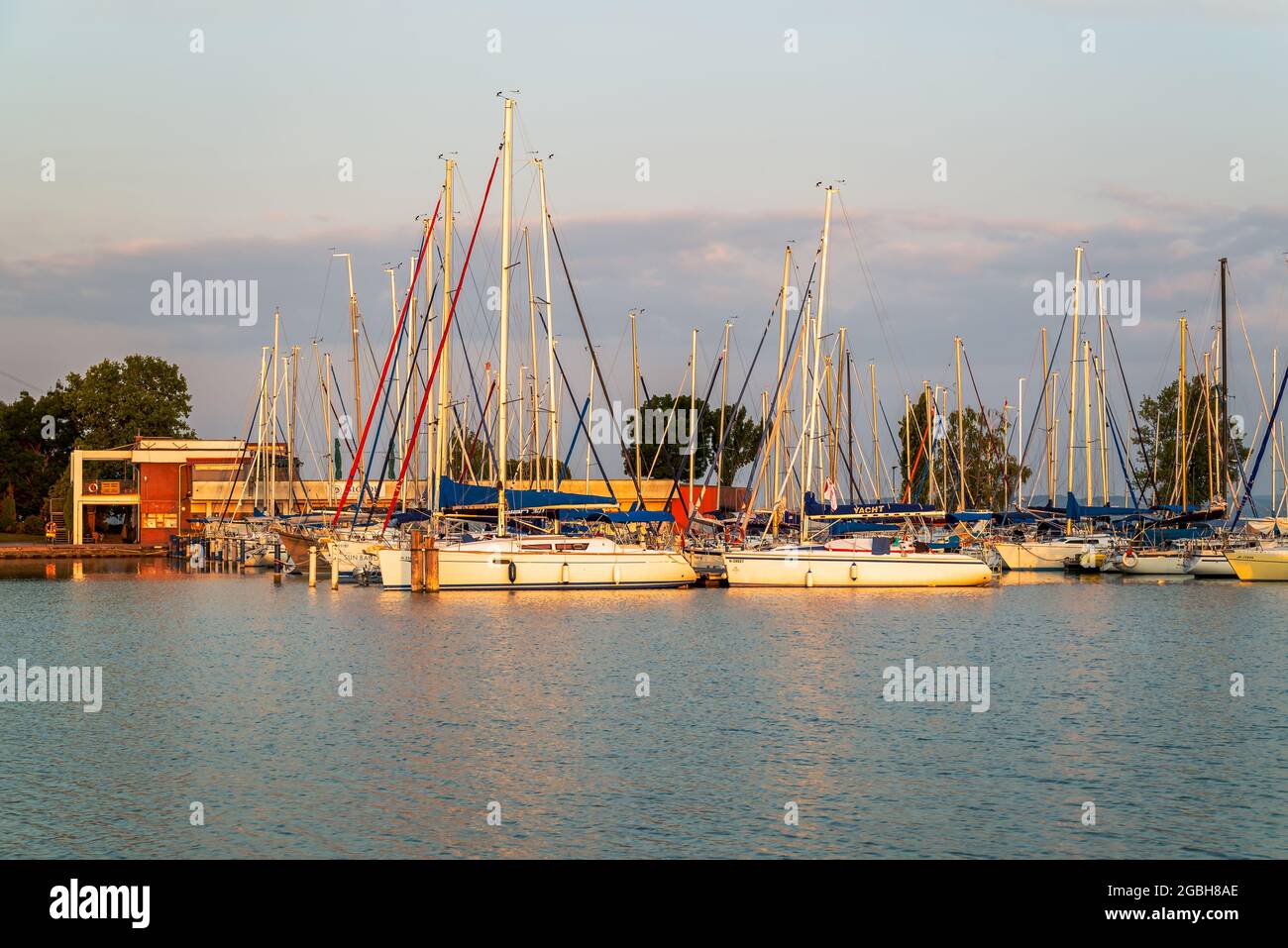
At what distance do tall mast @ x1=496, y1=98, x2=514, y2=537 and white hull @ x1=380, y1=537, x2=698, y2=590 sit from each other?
1.96 m

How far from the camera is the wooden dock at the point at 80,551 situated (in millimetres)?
109625

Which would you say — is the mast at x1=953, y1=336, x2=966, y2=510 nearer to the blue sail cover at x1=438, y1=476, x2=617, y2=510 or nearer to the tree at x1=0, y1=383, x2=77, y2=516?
the blue sail cover at x1=438, y1=476, x2=617, y2=510

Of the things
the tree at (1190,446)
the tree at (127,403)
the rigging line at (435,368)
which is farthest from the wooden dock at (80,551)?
the tree at (1190,446)

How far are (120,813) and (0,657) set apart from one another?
22.7 metres

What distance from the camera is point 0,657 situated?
42.2m

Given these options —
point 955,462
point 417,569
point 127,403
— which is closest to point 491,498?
point 417,569

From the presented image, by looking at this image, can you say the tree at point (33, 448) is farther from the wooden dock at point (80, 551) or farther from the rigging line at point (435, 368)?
the rigging line at point (435, 368)

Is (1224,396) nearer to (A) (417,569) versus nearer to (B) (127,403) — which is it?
(A) (417,569)

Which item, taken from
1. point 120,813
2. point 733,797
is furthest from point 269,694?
point 733,797

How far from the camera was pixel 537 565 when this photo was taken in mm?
57031

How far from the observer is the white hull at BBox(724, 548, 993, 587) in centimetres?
6031

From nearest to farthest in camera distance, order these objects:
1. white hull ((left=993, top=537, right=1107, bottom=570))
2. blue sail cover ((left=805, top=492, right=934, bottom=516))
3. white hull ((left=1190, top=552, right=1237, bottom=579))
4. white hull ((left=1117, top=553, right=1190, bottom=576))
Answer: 1. blue sail cover ((left=805, top=492, right=934, bottom=516))
2. white hull ((left=1190, top=552, right=1237, bottom=579))
3. white hull ((left=1117, top=553, right=1190, bottom=576))
4. white hull ((left=993, top=537, right=1107, bottom=570))

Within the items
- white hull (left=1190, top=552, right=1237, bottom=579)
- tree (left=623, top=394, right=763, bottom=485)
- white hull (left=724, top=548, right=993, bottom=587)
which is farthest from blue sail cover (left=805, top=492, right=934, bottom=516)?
tree (left=623, top=394, right=763, bottom=485)

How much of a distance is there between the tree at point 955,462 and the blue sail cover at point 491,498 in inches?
1636
